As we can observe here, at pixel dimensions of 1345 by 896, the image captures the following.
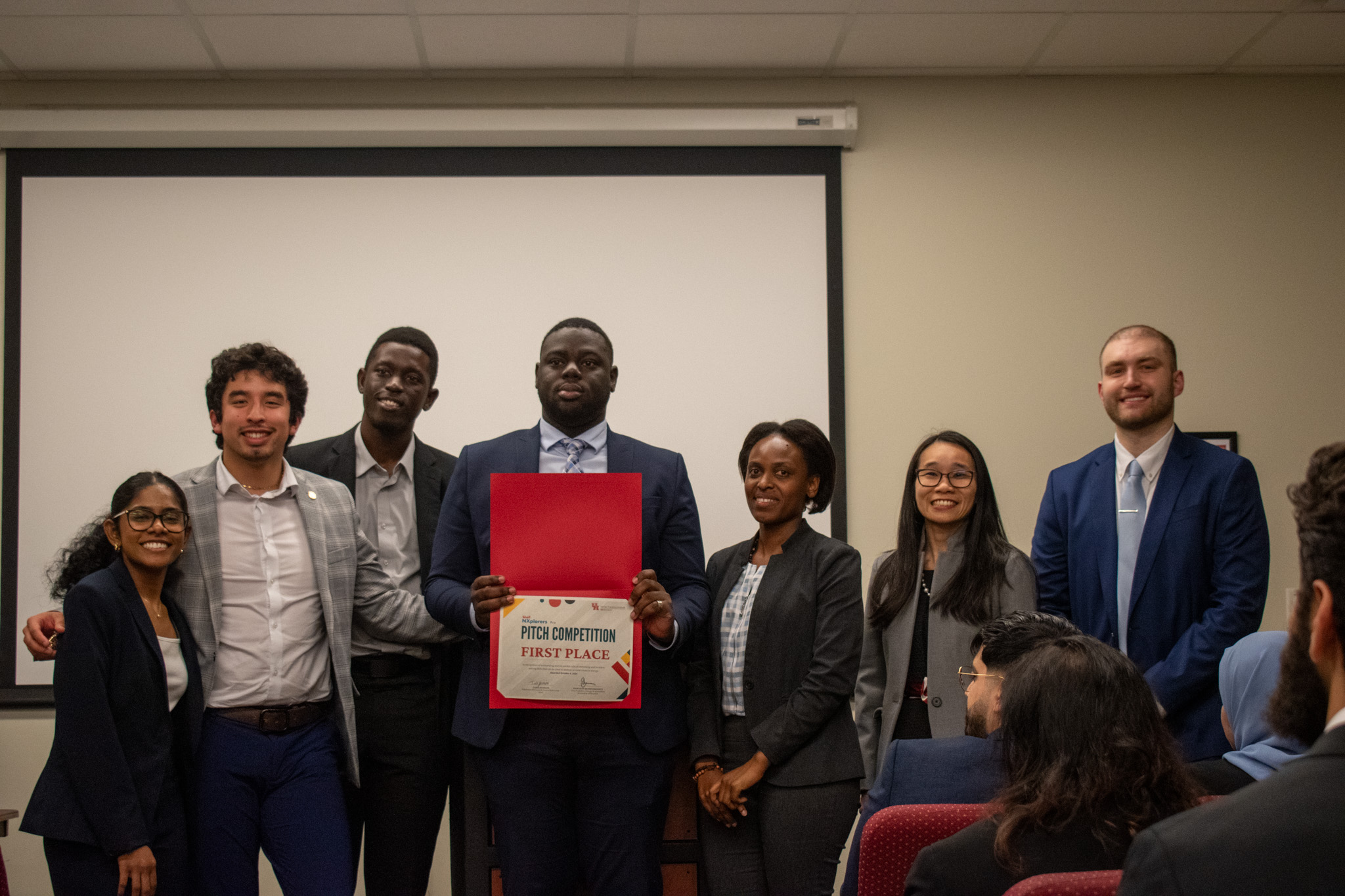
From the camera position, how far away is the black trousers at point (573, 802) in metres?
2.19

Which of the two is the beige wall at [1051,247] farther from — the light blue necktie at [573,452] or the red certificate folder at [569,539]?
the red certificate folder at [569,539]

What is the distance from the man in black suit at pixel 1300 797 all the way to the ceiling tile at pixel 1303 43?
3.54 meters

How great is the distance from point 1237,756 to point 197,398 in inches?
146

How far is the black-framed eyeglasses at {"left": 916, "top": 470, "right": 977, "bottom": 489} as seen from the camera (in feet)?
8.30

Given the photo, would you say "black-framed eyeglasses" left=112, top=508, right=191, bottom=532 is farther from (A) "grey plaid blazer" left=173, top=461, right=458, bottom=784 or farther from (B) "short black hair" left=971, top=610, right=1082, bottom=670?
(B) "short black hair" left=971, top=610, right=1082, bottom=670

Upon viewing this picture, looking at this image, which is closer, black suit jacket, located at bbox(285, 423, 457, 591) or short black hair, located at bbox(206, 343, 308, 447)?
short black hair, located at bbox(206, 343, 308, 447)

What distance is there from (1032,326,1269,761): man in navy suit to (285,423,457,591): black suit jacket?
174 centimetres

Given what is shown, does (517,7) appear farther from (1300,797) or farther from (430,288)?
(1300,797)

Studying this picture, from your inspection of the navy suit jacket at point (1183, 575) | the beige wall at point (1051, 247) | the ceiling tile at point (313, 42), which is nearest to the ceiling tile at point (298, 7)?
the ceiling tile at point (313, 42)

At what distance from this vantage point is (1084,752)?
1.36 m

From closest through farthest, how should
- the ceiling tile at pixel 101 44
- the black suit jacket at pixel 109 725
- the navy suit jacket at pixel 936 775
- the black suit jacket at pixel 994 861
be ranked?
the black suit jacket at pixel 994 861 < the navy suit jacket at pixel 936 775 < the black suit jacket at pixel 109 725 < the ceiling tile at pixel 101 44

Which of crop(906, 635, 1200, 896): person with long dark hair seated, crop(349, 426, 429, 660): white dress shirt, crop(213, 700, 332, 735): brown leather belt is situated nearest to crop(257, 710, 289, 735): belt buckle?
crop(213, 700, 332, 735): brown leather belt

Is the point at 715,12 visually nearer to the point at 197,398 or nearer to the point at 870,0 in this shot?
the point at 870,0

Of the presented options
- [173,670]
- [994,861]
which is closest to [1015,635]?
[994,861]
